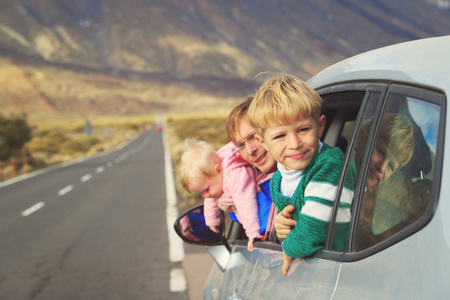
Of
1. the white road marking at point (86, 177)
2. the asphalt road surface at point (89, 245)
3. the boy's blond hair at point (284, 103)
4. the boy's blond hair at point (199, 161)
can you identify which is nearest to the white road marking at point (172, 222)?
the asphalt road surface at point (89, 245)

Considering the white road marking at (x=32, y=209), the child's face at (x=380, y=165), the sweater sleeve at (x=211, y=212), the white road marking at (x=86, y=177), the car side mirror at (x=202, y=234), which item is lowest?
the white road marking at (x=86, y=177)

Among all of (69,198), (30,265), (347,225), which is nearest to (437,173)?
(347,225)

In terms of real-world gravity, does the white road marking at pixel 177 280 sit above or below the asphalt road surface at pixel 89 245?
above

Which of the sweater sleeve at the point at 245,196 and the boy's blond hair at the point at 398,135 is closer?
the boy's blond hair at the point at 398,135

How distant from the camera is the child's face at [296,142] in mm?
1710

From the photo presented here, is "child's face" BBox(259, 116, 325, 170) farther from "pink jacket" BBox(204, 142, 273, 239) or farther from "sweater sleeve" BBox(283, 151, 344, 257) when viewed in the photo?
"pink jacket" BBox(204, 142, 273, 239)

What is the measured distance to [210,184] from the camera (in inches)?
110

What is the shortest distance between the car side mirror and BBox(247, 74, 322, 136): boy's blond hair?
1.06 meters

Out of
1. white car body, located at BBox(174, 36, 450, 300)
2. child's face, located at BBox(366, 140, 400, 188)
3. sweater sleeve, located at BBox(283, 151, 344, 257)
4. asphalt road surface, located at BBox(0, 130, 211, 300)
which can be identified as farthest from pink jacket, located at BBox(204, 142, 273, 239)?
asphalt road surface, located at BBox(0, 130, 211, 300)

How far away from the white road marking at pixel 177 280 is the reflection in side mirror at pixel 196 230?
2657 mm

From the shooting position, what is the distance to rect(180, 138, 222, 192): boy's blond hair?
2.78 meters

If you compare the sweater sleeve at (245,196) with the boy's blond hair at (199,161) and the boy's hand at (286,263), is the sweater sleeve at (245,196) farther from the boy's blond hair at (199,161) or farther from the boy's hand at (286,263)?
the boy's hand at (286,263)

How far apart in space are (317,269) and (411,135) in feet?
1.56

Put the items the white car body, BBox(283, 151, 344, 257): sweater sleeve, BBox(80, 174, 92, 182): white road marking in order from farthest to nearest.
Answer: BBox(80, 174, 92, 182): white road marking, BBox(283, 151, 344, 257): sweater sleeve, the white car body
